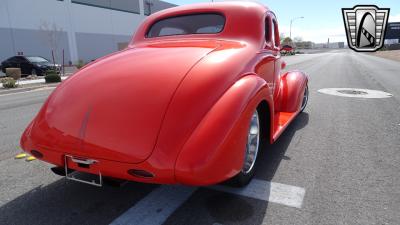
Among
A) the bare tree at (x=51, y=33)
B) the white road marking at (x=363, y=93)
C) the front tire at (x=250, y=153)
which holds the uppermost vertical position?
the bare tree at (x=51, y=33)

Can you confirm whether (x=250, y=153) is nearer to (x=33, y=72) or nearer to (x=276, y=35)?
(x=276, y=35)

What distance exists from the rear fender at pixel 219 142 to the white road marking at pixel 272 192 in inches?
20.0

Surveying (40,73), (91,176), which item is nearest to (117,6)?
(40,73)

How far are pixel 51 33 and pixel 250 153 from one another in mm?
30344

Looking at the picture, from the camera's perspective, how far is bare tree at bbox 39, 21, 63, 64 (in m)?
29.0

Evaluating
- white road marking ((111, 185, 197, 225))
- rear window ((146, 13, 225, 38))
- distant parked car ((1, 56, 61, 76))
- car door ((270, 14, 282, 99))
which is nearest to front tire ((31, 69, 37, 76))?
distant parked car ((1, 56, 61, 76))

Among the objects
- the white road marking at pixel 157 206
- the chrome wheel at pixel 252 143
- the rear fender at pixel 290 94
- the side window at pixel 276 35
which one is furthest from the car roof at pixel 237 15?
the white road marking at pixel 157 206

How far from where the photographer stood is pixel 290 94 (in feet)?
16.1

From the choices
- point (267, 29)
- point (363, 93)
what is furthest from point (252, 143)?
point (363, 93)

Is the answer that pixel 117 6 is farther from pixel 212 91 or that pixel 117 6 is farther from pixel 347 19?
pixel 212 91

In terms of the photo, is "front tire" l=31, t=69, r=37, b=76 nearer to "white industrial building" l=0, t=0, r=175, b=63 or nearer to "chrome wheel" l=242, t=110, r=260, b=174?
"white industrial building" l=0, t=0, r=175, b=63

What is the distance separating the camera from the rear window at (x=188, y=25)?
396cm

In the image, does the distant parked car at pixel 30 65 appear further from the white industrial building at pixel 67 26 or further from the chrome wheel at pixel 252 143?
the chrome wheel at pixel 252 143

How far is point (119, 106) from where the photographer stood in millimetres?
2572
